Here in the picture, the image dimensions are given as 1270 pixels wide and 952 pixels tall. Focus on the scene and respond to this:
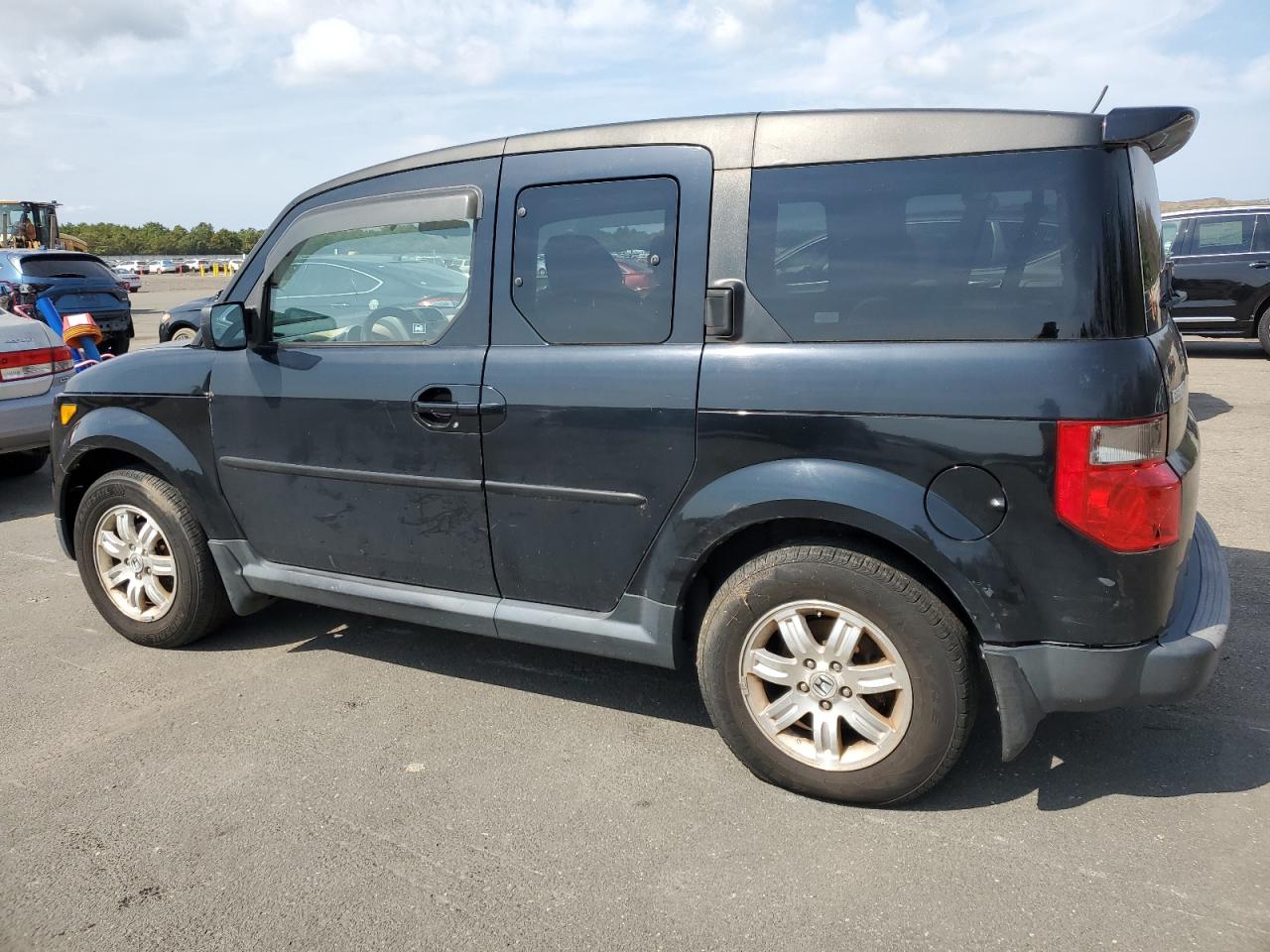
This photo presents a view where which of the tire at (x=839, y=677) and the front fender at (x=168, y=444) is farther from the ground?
the front fender at (x=168, y=444)

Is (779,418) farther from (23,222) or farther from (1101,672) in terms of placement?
(23,222)

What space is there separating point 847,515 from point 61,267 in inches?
598

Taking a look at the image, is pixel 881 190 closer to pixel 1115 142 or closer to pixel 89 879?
pixel 1115 142

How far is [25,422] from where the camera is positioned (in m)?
7.01

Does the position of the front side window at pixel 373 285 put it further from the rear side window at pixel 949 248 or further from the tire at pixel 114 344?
the tire at pixel 114 344

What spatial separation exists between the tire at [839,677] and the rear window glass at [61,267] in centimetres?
1460

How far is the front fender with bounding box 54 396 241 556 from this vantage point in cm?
398

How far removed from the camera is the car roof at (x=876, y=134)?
256cm

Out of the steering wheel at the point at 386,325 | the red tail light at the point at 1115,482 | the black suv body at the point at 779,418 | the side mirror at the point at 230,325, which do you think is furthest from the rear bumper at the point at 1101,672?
the side mirror at the point at 230,325

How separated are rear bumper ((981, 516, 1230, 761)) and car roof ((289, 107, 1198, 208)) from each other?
130 centimetres

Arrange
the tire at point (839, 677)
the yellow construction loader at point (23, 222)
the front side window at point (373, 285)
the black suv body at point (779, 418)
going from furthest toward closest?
the yellow construction loader at point (23, 222), the front side window at point (373, 285), the tire at point (839, 677), the black suv body at point (779, 418)

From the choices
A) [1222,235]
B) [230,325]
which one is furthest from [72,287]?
[1222,235]

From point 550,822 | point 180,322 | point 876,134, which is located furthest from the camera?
point 180,322

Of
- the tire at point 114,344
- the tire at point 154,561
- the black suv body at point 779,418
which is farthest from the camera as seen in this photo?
the tire at point 114,344
